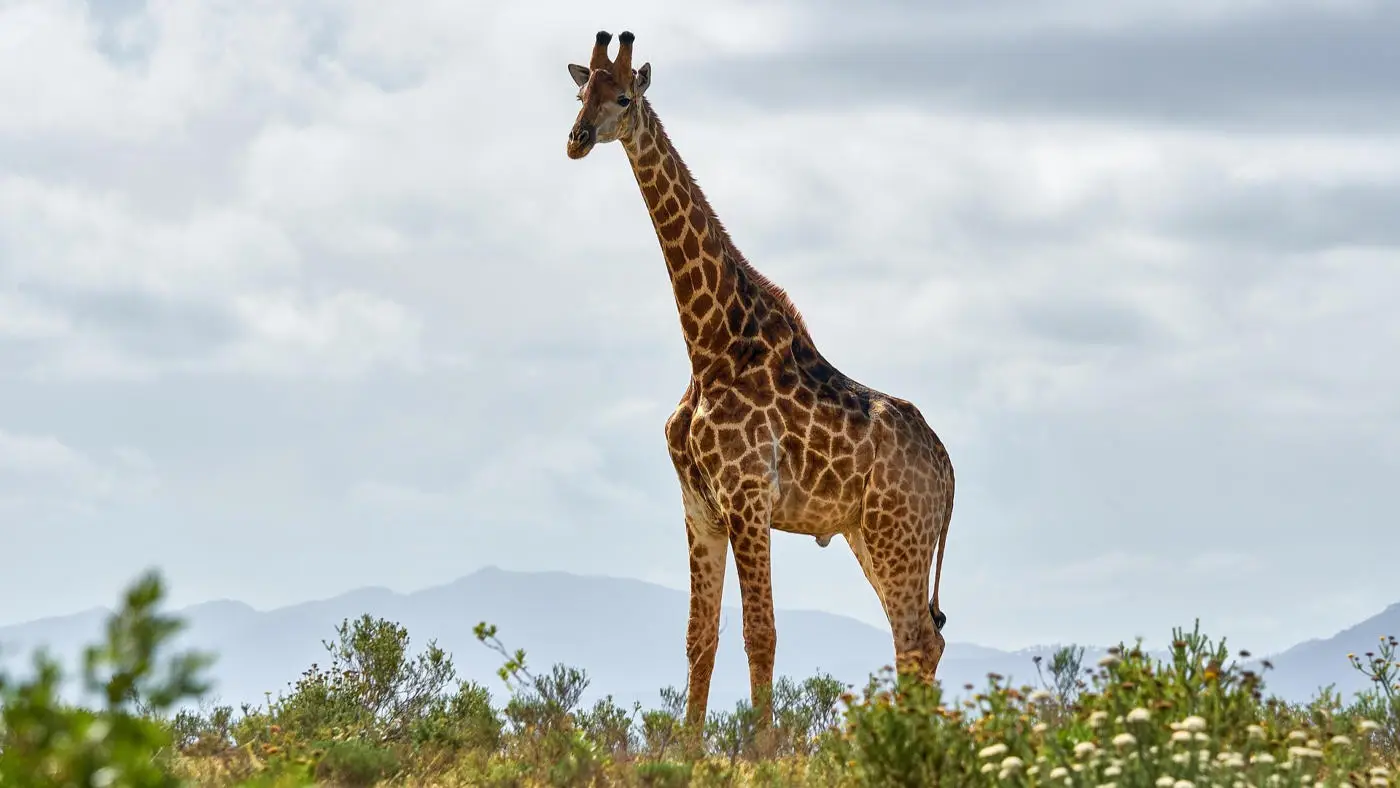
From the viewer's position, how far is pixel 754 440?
12797 millimetres

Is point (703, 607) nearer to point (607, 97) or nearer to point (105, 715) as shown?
point (607, 97)

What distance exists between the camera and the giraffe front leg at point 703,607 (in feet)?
43.4

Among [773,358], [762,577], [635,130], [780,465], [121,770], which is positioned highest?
[635,130]

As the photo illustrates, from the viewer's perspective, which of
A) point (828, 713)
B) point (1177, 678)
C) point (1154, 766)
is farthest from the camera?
point (828, 713)

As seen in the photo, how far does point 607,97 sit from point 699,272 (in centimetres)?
173

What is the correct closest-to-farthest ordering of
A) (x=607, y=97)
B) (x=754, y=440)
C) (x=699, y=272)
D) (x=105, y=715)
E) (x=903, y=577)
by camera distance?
(x=105, y=715) < (x=754, y=440) < (x=607, y=97) < (x=699, y=272) < (x=903, y=577)

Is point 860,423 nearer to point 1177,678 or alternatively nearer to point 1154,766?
point 1177,678

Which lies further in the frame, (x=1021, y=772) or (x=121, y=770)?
(x=1021, y=772)

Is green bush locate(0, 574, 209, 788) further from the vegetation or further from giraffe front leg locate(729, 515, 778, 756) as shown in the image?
giraffe front leg locate(729, 515, 778, 756)

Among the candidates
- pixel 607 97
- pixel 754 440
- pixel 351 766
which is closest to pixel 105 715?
pixel 351 766

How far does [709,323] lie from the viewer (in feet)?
44.3

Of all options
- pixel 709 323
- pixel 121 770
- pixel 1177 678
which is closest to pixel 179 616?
pixel 121 770

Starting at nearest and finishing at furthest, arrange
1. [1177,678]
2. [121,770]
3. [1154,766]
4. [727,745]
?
[121,770], [1154,766], [1177,678], [727,745]

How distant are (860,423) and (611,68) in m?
3.78
